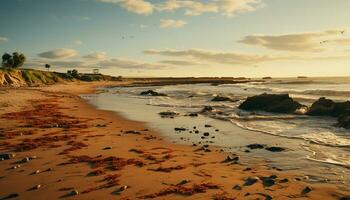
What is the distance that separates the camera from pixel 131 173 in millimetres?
10812

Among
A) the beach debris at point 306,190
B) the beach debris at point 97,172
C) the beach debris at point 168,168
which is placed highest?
the beach debris at point 97,172

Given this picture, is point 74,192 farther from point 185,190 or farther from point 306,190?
point 306,190

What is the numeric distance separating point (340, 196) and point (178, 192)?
4.33 m

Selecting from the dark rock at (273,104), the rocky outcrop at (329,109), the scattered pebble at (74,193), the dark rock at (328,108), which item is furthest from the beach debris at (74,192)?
the dark rock at (273,104)

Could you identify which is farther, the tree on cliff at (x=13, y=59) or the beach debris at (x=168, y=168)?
the tree on cliff at (x=13, y=59)

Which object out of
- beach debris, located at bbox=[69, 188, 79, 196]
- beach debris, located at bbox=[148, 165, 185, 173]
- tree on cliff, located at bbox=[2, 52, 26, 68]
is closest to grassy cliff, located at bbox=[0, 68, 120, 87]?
tree on cliff, located at bbox=[2, 52, 26, 68]

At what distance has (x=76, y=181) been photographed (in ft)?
32.4

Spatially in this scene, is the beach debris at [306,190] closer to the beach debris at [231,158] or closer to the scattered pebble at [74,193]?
the beach debris at [231,158]

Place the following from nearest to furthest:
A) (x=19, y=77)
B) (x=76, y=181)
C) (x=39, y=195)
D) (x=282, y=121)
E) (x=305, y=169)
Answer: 1. (x=39, y=195)
2. (x=76, y=181)
3. (x=305, y=169)
4. (x=282, y=121)
5. (x=19, y=77)

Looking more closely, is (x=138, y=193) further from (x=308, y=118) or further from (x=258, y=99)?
(x=258, y=99)

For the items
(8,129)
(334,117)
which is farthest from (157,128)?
(334,117)

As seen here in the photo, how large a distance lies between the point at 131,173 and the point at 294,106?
23431 millimetres

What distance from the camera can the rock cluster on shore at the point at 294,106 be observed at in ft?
87.2

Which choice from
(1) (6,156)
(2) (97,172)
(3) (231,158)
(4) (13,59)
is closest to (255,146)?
(3) (231,158)
